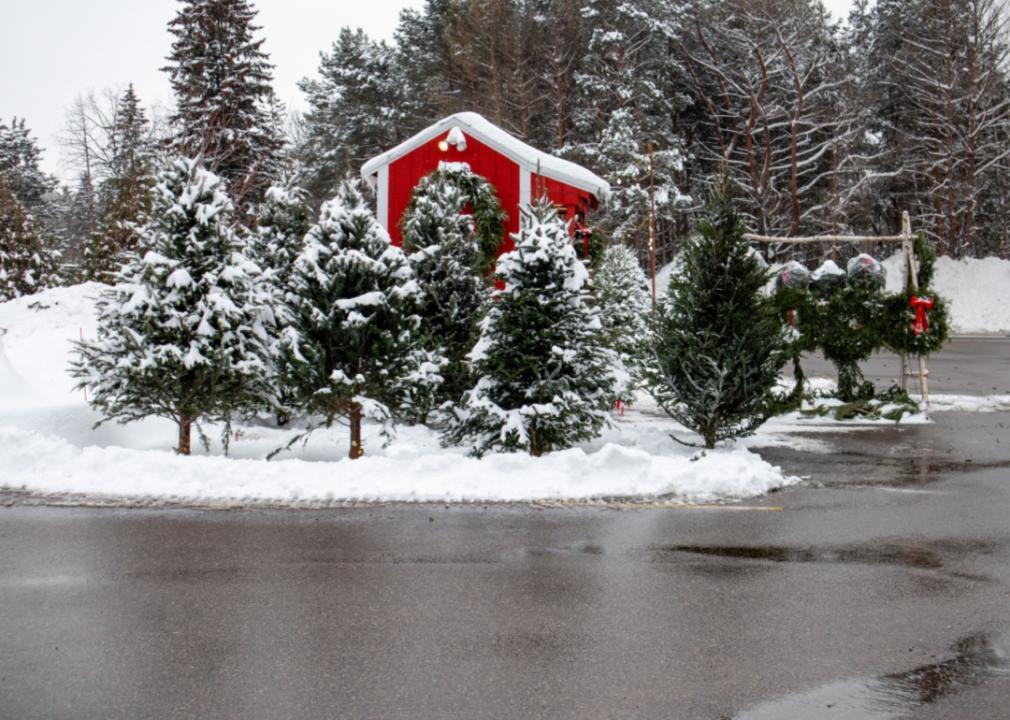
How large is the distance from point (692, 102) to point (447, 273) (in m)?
37.7

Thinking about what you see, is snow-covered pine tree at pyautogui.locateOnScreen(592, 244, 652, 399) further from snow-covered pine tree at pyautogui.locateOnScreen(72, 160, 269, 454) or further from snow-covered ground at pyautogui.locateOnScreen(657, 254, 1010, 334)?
snow-covered ground at pyautogui.locateOnScreen(657, 254, 1010, 334)

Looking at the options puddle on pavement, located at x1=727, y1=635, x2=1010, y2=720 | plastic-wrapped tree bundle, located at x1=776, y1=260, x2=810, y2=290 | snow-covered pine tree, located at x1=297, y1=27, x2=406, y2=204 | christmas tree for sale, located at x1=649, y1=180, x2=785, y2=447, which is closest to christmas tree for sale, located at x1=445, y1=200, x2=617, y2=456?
christmas tree for sale, located at x1=649, y1=180, x2=785, y2=447


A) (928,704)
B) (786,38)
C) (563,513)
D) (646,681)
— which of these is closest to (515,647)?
(646,681)

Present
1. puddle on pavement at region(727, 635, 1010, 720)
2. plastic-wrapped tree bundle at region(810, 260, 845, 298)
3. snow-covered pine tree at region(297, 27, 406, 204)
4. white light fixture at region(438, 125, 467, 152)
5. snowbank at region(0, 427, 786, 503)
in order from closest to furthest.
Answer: puddle on pavement at region(727, 635, 1010, 720), snowbank at region(0, 427, 786, 503), plastic-wrapped tree bundle at region(810, 260, 845, 298), white light fixture at region(438, 125, 467, 152), snow-covered pine tree at region(297, 27, 406, 204)

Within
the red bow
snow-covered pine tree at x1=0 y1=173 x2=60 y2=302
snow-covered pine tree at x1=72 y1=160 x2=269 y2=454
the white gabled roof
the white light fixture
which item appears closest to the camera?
snow-covered pine tree at x1=72 y1=160 x2=269 y2=454

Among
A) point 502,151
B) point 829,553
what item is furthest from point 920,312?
point 829,553

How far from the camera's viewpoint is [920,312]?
57.7ft

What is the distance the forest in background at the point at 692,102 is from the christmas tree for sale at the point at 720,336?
2841 cm

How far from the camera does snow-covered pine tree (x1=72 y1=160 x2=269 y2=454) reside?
1222cm

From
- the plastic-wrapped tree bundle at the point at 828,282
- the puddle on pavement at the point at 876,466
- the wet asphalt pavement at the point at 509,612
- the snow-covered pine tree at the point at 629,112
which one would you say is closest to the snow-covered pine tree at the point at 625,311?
the puddle on pavement at the point at 876,466

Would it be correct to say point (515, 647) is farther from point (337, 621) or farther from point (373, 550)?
point (373, 550)

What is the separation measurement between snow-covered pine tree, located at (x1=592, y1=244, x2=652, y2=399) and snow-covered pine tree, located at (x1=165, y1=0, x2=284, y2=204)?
17.8 metres

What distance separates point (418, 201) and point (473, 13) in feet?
118

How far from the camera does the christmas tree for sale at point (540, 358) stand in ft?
41.3
